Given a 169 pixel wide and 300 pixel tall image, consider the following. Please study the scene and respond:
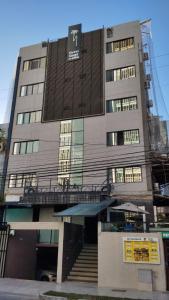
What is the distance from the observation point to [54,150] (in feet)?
90.5

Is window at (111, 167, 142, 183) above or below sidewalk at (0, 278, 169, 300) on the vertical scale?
above

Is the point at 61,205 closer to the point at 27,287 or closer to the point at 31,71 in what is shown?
the point at 27,287

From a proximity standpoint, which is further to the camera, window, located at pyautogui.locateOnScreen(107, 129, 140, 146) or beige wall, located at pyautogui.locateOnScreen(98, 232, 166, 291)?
window, located at pyautogui.locateOnScreen(107, 129, 140, 146)

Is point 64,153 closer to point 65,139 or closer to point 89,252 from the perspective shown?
point 65,139

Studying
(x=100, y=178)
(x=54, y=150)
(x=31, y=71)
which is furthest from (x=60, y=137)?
(x=31, y=71)

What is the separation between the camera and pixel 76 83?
2947 centimetres

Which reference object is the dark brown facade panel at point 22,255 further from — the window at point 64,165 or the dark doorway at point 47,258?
the window at point 64,165

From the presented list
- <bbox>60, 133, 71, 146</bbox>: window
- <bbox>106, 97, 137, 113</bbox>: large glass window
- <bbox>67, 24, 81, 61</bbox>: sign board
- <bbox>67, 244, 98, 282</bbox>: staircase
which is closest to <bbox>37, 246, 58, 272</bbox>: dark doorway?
<bbox>67, 244, 98, 282</bbox>: staircase

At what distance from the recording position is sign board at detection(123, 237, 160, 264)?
1409 centimetres

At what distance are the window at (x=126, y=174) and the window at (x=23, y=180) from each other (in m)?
8.15

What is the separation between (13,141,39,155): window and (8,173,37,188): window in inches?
102

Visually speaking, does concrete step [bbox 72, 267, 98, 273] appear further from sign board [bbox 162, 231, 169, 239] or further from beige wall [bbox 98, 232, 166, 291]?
sign board [bbox 162, 231, 169, 239]

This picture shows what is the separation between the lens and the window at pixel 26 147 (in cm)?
2839

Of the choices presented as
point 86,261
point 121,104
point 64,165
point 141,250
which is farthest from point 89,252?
point 121,104
